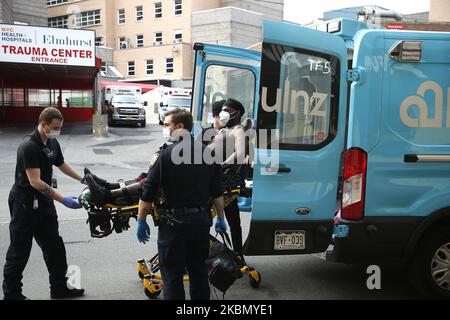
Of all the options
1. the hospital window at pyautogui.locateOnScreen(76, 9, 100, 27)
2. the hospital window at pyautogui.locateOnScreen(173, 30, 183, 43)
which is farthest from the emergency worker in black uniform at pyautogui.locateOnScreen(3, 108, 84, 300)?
the hospital window at pyautogui.locateOnScreen(76, 9, 100, 27)

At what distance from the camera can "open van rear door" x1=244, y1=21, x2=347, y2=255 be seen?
4.10m

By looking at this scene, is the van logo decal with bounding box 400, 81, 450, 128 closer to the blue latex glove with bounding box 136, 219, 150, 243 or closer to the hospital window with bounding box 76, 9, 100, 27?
the blue latex glove with bounding box 136, 219, 150, 243

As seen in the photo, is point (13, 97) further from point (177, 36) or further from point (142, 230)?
point (142, 230)

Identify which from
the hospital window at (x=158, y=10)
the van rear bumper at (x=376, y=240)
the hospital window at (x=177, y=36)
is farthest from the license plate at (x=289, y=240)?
the hospital window at (x=158, y=10)

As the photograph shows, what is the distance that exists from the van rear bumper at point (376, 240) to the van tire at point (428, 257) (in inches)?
5.9

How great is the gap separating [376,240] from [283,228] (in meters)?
0.81

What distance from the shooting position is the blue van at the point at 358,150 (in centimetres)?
409

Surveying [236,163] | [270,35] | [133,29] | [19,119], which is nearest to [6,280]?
[236,163]

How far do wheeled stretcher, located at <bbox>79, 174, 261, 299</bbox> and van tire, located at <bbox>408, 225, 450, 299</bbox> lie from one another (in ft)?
5.01

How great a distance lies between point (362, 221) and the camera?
4145 mm

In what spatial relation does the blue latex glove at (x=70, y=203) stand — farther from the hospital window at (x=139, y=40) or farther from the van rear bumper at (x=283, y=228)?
the hospital window at (x=139, y=40)

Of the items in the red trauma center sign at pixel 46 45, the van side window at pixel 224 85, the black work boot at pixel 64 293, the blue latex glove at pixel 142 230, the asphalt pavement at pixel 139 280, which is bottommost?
the asphalt pavement at pixel 139 280
